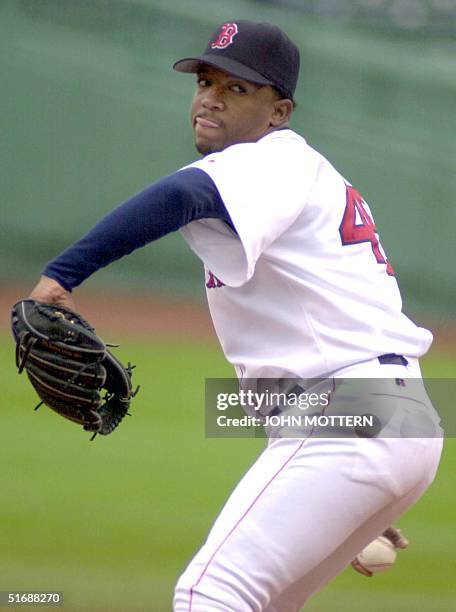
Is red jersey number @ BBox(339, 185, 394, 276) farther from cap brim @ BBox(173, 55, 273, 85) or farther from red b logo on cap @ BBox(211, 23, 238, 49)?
red b logo on cap @ BBox(211, 23, 238, 49)

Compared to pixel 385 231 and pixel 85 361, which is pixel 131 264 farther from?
pixel 85 361

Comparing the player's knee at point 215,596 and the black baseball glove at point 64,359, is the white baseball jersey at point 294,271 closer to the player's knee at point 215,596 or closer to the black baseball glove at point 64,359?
the black baseball glove at point 64,359

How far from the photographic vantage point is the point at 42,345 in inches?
99.3

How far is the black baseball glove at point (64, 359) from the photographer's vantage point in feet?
8.13

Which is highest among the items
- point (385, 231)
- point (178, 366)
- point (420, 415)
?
point (420, 415)

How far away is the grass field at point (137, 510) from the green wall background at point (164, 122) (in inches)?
188

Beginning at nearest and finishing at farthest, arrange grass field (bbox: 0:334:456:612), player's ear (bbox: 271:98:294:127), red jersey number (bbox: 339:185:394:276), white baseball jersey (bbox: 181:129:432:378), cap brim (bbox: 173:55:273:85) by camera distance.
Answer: white baseball jersey (bbox: 181:129:432:378)
red jersey number (bbox: 339:185:394:276)
cap brim (bbox: 173:55:273:85)
player's ear (bbox: 271:98:294:127)
grass field (bbox: 0:334:456:612)

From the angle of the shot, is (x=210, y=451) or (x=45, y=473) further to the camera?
(x=210, y=451)

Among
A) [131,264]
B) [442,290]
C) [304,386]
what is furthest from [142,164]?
[304,386]

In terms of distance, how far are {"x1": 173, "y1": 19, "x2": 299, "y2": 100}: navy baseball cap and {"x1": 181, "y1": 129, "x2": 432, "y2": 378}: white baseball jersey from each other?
0.83 feet

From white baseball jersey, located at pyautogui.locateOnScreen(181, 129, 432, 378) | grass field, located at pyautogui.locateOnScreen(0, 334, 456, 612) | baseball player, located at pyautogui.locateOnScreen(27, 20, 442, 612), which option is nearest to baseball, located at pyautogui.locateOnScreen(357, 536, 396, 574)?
baseball player, located at pyautogui.locateOnScreen(27, 20, 442, 612)

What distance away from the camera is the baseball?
2900 millimetres

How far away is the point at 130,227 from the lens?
243 centimetres

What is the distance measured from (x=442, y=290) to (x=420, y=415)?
11.8 metres
